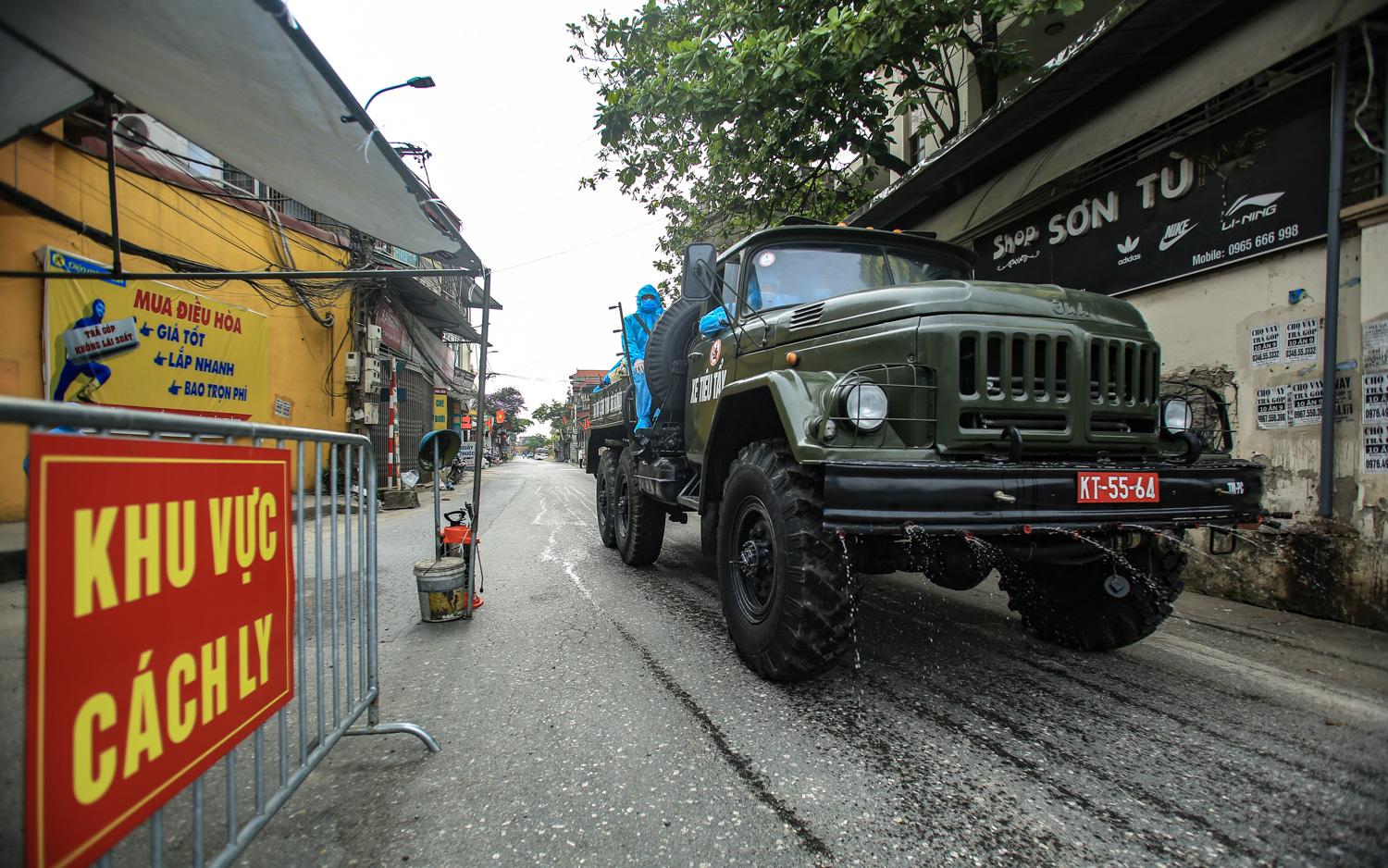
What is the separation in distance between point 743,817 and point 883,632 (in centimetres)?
215

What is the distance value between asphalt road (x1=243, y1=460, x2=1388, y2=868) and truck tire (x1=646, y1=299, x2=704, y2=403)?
2246 millimetres

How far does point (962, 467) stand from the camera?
8.27 ft

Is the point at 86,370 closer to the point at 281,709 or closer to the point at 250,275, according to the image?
the point at 250,275

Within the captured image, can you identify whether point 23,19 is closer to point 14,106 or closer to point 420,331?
point 14,106

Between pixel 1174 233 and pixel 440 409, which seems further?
pixel 440 409

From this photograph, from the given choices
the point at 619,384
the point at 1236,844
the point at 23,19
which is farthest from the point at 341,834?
the point at 619,384

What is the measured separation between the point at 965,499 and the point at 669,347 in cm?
355

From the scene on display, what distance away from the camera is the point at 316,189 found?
12.7 feet

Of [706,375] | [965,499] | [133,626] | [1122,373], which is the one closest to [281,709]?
[133,626]

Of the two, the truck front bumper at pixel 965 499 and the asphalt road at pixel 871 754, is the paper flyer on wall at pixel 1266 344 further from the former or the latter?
the truck front bumper at pixel 965 499

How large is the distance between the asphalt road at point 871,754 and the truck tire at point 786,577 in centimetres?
25

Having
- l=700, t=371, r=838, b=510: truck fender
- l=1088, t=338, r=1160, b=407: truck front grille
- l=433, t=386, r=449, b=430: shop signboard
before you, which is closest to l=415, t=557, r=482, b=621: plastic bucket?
l=700, t=371, r=838, b=510: truck fender

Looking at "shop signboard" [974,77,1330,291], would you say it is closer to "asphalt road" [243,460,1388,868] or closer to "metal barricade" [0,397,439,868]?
"asphalt road" [243,460,1388,868]

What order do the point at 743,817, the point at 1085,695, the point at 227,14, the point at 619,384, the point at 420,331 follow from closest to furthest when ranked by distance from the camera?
the point at 743,817
the point at 227,14
the point at 1085,695
the point at 619,384
the point at 420,331
